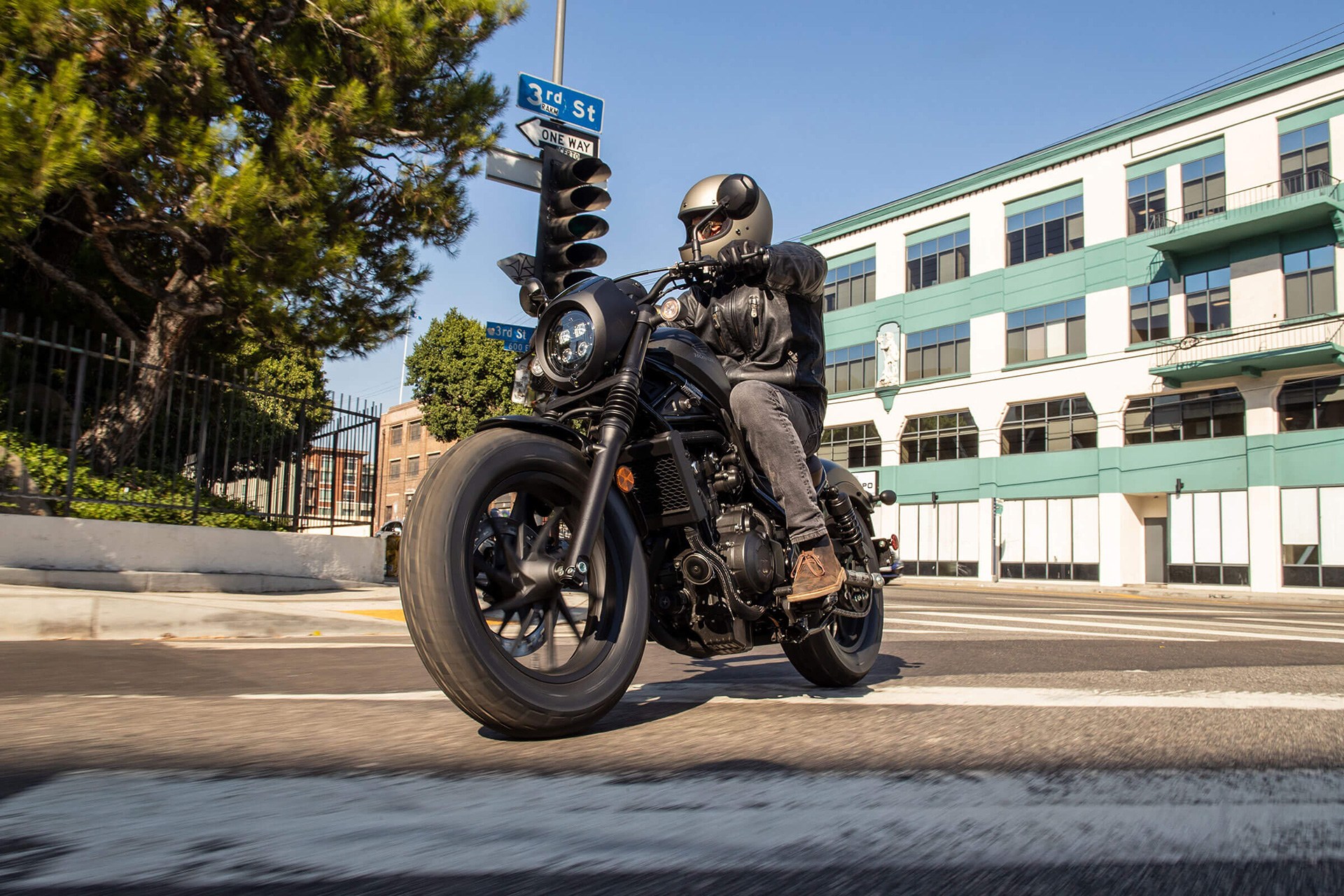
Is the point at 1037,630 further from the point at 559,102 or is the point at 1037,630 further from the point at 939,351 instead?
the point at 939,351

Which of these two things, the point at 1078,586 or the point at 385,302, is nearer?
the point at 385,302

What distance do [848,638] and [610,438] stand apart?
1.87 meters

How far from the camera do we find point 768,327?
336cm

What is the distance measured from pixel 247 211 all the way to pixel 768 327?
734 centimetres

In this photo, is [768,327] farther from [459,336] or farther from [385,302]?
[459,336]

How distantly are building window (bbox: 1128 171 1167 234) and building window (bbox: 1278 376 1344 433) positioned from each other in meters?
7.19

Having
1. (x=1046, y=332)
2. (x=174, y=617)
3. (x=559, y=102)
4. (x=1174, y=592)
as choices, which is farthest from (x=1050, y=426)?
(x=174, y=617)

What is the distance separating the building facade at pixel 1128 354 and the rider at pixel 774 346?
2042 centimetres

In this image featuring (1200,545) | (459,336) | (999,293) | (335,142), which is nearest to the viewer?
(335,142)

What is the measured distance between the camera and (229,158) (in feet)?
29.7

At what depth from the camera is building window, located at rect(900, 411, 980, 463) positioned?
37312 millimetres

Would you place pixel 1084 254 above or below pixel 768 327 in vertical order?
above

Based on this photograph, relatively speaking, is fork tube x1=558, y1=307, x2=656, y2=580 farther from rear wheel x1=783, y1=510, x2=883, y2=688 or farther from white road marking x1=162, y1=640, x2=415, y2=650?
white road marking x1=162, y1=640, x2=415, y2=650

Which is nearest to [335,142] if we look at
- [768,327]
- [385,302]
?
[385,302]
